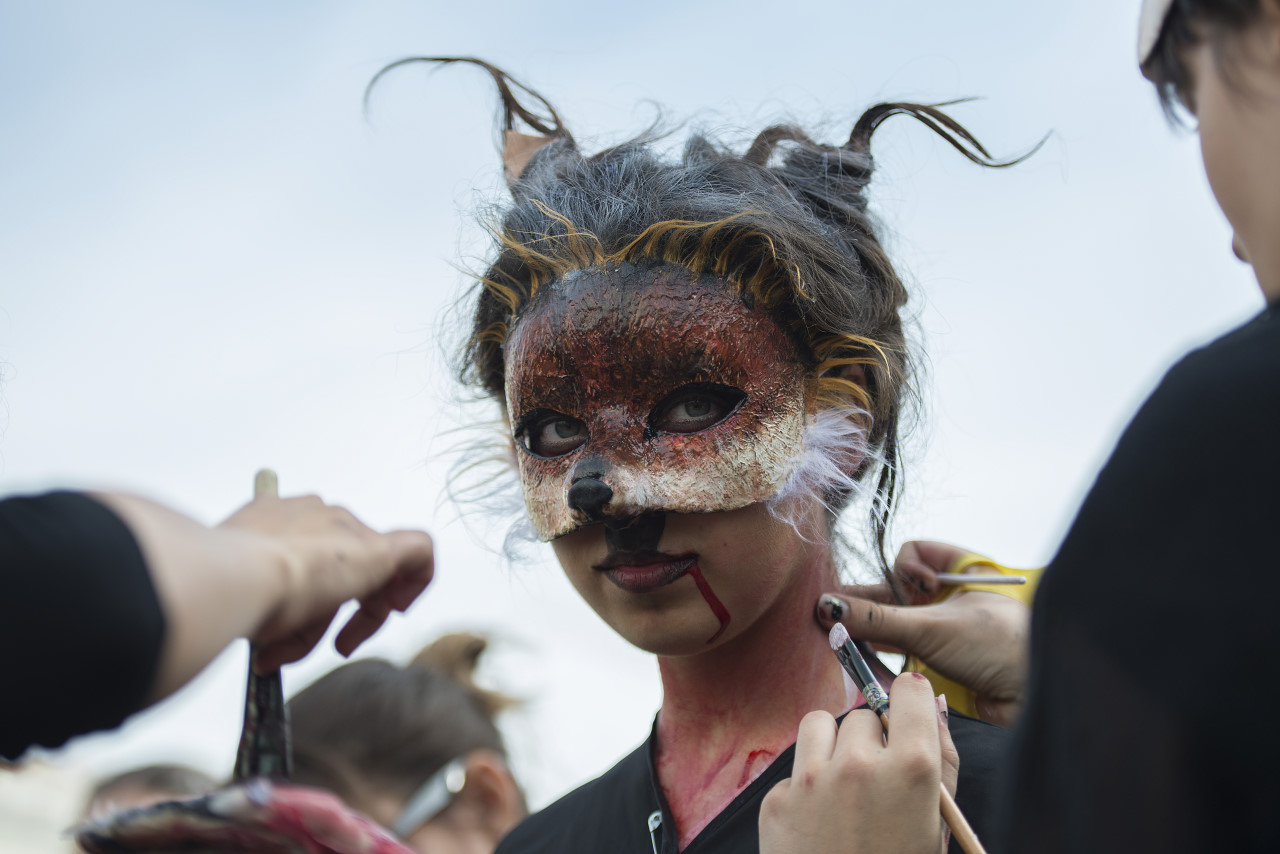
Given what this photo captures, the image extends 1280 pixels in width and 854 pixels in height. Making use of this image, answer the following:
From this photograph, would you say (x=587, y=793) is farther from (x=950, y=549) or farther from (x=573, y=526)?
(x=950, y=549)

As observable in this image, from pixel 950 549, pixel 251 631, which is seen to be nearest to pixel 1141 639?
pixel 251 631

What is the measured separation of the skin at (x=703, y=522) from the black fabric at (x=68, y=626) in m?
1.22

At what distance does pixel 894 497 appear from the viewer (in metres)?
2.73

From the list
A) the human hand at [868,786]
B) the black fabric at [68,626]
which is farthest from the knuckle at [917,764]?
the black fabric at [68,626]

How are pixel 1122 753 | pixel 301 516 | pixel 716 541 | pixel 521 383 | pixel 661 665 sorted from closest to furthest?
pixel 1122 753 < pixel 301 516 < pixel 716 541 < pixel 521 383 < pixel 661 665

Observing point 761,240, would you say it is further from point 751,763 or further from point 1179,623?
point 1179,623

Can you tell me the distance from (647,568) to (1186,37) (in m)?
1.46

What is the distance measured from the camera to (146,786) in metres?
3.09

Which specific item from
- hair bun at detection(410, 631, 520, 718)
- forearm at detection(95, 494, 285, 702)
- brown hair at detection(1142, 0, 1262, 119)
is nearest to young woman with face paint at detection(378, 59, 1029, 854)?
hair bun at detection(410, 631, 520, 718)

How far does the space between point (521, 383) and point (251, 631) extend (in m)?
1.28

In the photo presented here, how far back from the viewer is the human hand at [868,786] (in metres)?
1.65

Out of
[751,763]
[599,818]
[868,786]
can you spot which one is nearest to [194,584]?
[868,786]

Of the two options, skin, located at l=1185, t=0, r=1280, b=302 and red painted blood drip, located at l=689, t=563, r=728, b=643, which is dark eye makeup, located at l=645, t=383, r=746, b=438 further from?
skin, located at l=1185, t=0, r=1280, b=302

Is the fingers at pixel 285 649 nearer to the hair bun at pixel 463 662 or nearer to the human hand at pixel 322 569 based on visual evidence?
the human hand at pixel 322 569
